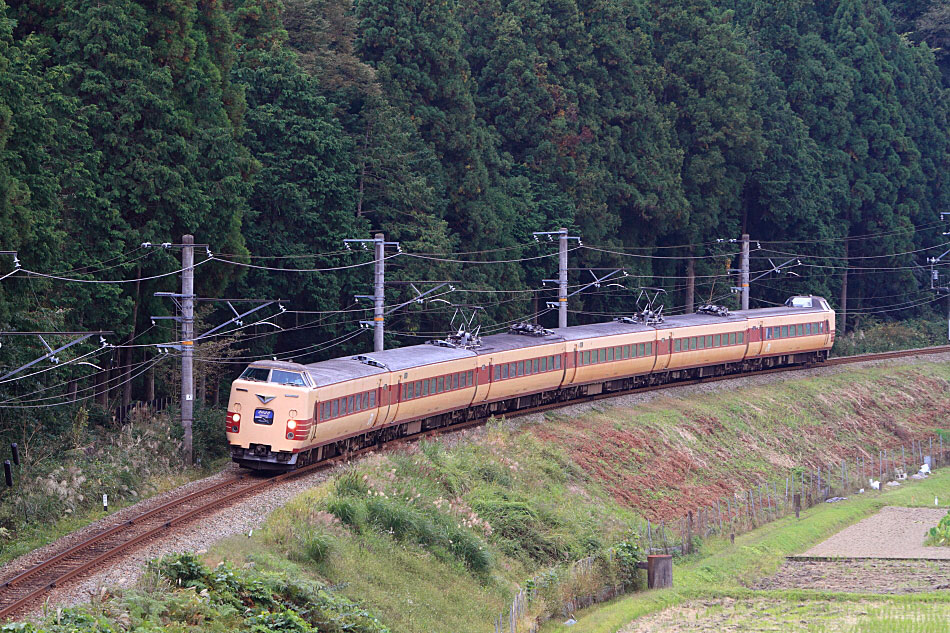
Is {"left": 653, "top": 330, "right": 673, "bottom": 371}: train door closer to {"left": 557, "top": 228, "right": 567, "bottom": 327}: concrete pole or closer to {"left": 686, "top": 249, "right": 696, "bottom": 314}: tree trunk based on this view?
{"left": 557, "top": 228, "right": 567, "bottom": 327}: concrete pole

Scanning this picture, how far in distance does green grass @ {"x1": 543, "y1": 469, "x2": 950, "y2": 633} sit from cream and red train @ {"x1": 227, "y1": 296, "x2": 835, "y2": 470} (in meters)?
8.66

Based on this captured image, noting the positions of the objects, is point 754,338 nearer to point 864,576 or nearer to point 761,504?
point 761,504

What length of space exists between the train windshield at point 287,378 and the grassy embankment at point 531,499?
2.59m

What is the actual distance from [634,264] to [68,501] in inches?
1698

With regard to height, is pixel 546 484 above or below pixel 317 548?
below

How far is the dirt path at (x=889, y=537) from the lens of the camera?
127 feet

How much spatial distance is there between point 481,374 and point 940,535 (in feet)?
49.8

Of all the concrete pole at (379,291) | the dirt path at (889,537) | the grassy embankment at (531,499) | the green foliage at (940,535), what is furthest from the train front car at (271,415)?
the green foliage at (940,535)

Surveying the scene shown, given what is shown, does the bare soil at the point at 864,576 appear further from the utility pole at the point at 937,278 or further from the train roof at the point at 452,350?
the utility pole at the point at 937,278

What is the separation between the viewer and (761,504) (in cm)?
4384

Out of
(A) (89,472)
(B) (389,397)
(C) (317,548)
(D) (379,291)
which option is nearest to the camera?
(C) (317,548)

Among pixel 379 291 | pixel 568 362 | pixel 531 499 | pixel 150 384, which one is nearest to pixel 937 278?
pixel 568 362

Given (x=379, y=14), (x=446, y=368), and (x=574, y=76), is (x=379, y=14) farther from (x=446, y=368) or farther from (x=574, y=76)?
(x=446, y=368)

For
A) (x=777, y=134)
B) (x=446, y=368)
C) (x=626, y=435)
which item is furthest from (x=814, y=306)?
(x=446, y=368)
